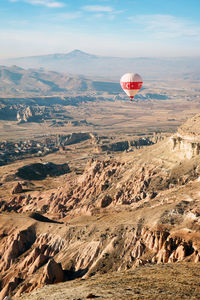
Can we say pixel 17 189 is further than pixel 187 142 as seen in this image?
Yes

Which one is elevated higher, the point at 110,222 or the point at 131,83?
the point at 131,83

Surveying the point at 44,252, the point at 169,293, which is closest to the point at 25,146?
the point at 44,252

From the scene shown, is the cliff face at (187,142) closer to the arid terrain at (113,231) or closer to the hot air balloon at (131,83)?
the arid terrain at (113,231)

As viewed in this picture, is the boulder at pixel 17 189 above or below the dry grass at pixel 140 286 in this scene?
below

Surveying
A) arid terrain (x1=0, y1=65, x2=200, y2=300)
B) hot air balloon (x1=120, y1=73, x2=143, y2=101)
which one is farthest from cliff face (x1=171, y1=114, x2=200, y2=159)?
hot air balloon (x1=120, y1=73, x2=143, y2=101)

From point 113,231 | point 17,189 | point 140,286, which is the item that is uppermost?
point 140,286

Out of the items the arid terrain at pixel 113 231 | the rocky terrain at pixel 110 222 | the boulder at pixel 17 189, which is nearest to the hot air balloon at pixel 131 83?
the rocky terrain at pixel 110 222

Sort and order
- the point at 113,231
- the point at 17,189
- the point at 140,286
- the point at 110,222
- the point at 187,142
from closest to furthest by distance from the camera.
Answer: the point at 140,286 < the point at 113,231 < the point at 110,222 < the point at 187,142 < the point at 17,189

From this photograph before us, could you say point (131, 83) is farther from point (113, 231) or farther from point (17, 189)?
point (113, 231)

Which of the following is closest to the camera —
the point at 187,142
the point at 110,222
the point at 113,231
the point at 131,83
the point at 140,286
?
the point at 140,286

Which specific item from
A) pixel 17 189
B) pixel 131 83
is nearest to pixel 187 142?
pixel 131 83
